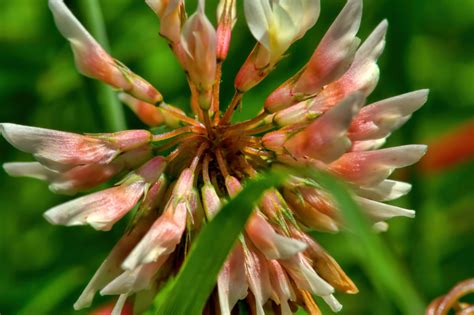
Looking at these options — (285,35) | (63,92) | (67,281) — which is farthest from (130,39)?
(285,35)

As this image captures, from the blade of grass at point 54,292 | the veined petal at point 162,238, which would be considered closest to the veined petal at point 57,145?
the veined petal at point 162,238

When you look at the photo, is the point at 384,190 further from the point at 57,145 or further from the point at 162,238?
A: the point at 57,145

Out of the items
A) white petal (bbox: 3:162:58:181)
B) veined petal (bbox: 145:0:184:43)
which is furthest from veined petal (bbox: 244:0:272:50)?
white petal (bbox: 3:162:58:181)

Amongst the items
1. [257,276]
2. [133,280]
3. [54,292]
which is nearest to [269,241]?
[257,276]

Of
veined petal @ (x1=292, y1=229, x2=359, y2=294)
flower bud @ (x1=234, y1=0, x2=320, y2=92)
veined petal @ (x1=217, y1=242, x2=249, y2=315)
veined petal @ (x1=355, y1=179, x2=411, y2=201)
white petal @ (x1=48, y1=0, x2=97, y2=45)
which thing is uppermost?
white petal @ (x1=48, y1=0, x2=97, y2=45)

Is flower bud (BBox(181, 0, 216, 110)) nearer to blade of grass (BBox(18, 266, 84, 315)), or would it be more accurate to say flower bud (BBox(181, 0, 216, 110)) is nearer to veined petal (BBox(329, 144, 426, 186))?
veined petal (BBox(329, 144, 426, 186))
